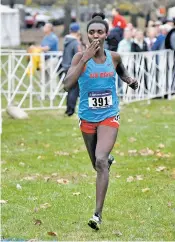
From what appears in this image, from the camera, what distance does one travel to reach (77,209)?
31.3 ft

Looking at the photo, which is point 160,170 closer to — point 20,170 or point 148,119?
point 20,170

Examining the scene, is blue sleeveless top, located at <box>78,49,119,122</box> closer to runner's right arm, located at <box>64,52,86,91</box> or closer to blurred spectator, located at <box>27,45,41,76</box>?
runner's right arm, located at <box>64,52,86,91</box>

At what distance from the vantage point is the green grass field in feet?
28.2

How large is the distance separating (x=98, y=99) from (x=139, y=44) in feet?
42.8

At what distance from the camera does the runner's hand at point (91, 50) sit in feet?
27.5

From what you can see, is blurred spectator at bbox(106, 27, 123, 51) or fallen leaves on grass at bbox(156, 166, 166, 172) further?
blurred spectator at bbox(106, 27, 123, 51)

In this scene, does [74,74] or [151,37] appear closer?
[74,74]

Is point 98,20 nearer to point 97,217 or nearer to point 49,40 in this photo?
point 97,217

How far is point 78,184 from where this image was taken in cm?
1111

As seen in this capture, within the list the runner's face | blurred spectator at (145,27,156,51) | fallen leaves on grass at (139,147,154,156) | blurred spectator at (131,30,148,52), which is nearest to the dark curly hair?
the runner's face

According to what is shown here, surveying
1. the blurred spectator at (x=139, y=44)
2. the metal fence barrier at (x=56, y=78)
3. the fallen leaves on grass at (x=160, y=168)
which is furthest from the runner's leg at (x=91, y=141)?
the blurred spectator at (x=139, y=44)

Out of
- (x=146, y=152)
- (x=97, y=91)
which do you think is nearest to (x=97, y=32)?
(x=97, y=91)

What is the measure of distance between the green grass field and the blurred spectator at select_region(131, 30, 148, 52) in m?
3.72

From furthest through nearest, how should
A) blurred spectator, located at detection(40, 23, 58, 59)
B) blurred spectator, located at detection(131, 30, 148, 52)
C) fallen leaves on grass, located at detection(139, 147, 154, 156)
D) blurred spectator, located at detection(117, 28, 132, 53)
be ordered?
1. blurred spectator, located at detection(40, 23, 58, 59)
2. blurred spectator, located at detection(131, 30, 148, 52)
3. blurred spectator, located at detection(117, 28, 132, 53)
4. fallen leaves on grass, located at detection(139, 147, 154, 156)
